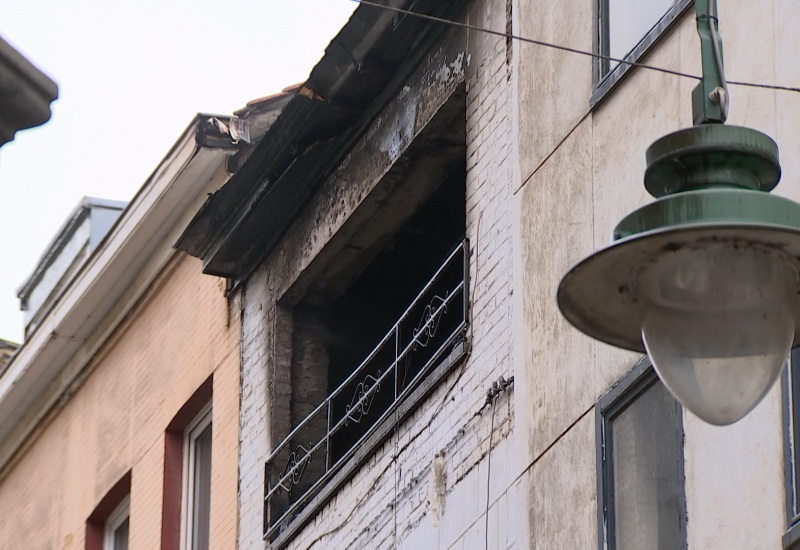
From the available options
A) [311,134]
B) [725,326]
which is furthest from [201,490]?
[725,326]

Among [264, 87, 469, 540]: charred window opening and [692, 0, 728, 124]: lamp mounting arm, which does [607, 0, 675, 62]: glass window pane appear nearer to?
[264, 87, 469, 540]: charred window opening

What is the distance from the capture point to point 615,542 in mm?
8648

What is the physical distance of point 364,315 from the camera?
Answer: 47.3ft

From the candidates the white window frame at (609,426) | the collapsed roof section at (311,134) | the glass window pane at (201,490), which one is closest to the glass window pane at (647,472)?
the white window frame at (609,426)

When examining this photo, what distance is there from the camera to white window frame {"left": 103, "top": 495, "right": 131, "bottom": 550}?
57.1 ft

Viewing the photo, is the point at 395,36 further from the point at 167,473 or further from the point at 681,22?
the point at 167,473

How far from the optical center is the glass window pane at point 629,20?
9414 mm

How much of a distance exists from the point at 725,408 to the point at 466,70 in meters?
6.64

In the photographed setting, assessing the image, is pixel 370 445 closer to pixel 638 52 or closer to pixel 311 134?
pixel 311 134

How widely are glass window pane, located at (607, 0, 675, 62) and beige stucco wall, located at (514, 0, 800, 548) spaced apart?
20 centimetres

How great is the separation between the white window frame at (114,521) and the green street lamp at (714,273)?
12.4 meters

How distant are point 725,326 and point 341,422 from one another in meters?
7.45

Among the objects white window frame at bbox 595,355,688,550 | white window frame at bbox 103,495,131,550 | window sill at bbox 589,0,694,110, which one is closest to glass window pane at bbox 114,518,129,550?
white window frame at bbox 103,495,131,550

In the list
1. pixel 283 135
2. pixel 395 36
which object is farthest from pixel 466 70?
pixel 283 135
